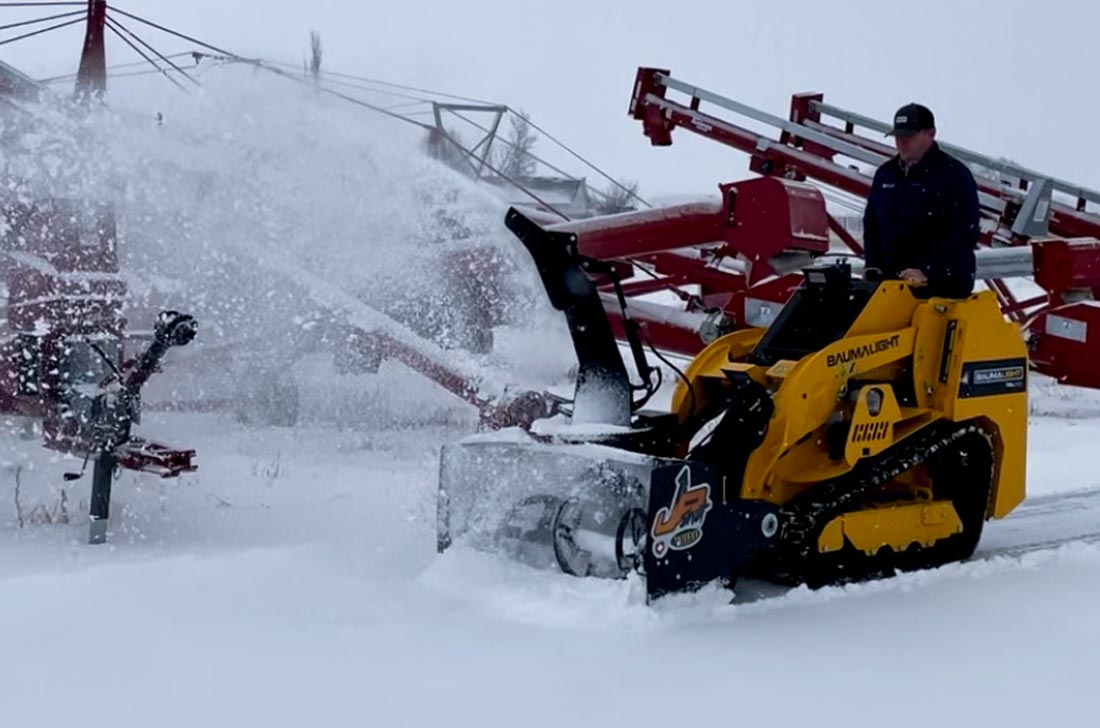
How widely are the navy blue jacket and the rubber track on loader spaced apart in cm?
64

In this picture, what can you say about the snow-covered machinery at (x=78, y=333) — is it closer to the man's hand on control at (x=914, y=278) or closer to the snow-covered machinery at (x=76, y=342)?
the snow-covered machinery at (x=76, y=342)

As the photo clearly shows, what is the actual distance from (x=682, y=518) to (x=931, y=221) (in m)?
2.13

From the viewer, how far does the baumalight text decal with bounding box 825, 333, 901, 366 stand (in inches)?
207

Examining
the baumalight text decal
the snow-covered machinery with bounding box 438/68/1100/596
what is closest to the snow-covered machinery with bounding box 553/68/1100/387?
Result: the snow-covered machinery with bounding box 438/68/1100/596

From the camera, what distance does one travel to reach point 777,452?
512cm

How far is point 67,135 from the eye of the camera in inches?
271

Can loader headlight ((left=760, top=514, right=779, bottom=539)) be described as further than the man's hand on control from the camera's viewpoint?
No

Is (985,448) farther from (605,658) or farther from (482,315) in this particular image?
(482,315)

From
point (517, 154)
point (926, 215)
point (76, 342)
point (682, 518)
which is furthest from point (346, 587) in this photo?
point (517, 154)

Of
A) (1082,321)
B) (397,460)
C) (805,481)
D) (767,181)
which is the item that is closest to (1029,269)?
(767,181)

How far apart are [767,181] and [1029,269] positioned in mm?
1707

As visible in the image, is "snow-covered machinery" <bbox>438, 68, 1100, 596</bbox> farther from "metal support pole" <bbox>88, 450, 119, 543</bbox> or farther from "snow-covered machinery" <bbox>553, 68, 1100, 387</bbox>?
"metal support pole" <bbox>88, 450, 119, 543</bbox>

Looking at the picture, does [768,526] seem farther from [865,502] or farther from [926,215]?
[926,215]

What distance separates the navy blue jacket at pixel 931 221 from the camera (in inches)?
227
